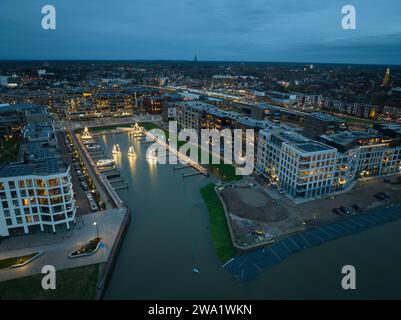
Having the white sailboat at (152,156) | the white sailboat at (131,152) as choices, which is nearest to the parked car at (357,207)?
the white sailboat at (152,156)

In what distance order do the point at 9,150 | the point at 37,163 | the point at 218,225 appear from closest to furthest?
the point at 37,163
the point at 218,225
the point at 9,150

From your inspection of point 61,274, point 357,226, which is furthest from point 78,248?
point 357,226

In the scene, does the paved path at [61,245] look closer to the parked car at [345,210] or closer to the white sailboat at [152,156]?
the white sailboat at [152,156]

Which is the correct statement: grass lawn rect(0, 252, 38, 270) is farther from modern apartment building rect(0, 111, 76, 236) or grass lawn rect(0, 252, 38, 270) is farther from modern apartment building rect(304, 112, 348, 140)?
modern apartment building rect(304, 112, 348, 140)

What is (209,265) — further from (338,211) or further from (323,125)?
(323,125)

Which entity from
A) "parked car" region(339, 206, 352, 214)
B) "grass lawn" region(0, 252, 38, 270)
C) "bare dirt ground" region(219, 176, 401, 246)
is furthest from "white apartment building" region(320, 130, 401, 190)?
"grass lawn" region(0, 252, 38, 270)

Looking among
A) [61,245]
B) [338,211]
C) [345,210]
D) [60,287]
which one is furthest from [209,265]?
[345,210]
